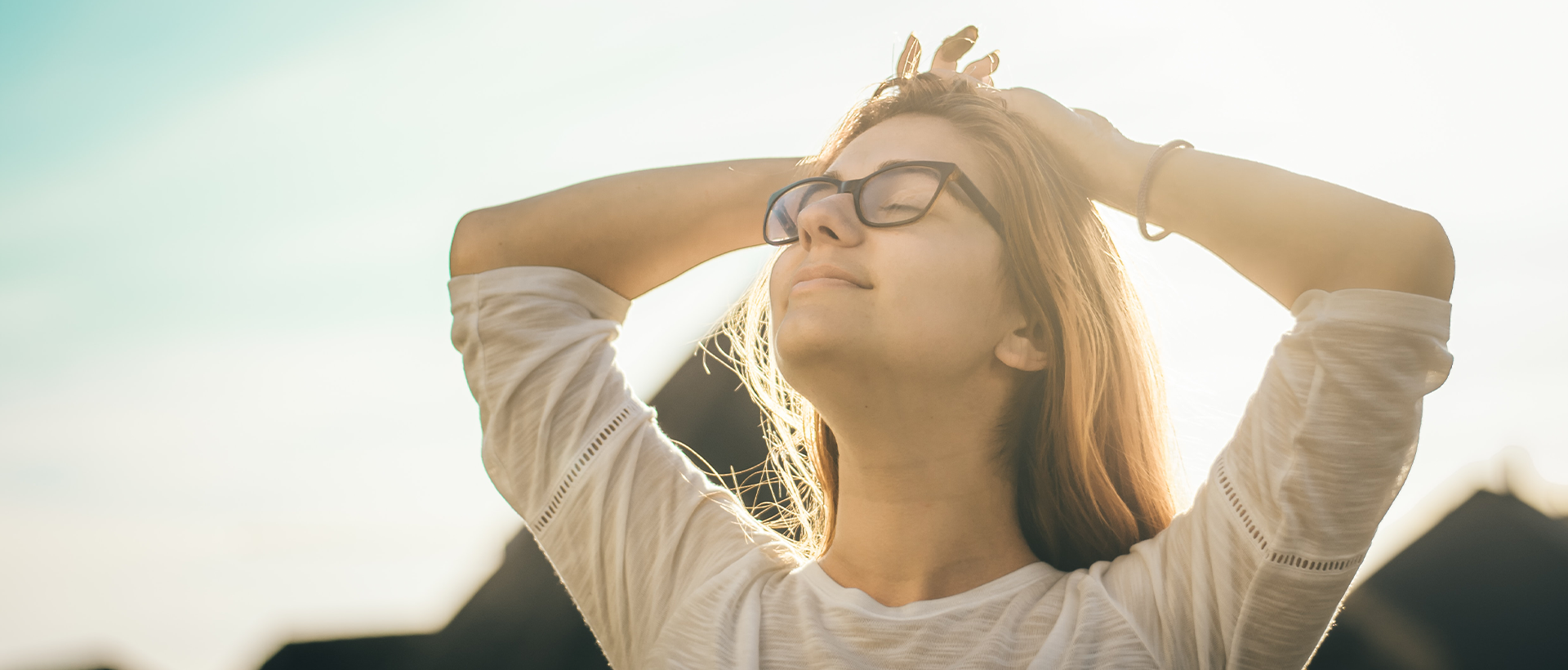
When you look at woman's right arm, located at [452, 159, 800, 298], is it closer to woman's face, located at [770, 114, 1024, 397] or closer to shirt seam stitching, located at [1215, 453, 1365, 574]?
woman's face, located at [770, 114, 1024, 397]

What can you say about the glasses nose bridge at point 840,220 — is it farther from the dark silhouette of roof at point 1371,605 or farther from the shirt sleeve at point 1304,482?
the dark silhouette of roof at point 1371,605

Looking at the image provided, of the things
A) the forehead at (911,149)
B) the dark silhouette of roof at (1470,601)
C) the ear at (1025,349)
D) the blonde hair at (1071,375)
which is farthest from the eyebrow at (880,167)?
the dark silhouette of roof at (1470,601)

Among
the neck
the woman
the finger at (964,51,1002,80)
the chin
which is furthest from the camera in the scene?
the finger at (964,51,1002,80)

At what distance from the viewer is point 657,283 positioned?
7.77 feet

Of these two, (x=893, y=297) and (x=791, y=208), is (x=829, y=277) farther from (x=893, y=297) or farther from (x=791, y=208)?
(x=791, y=208)

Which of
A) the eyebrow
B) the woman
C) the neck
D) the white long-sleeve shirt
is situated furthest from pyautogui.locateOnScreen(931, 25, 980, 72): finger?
the white long-sleeve shirt

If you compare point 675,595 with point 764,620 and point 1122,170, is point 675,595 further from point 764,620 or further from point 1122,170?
point 1122,170

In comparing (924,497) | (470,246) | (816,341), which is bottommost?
(924,497)

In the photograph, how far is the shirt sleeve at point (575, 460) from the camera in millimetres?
2080

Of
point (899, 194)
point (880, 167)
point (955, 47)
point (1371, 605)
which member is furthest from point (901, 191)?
point (1371, 605)

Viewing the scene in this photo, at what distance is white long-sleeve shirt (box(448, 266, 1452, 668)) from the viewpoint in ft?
4.62

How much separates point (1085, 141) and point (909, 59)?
91cm

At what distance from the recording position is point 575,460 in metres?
2.09

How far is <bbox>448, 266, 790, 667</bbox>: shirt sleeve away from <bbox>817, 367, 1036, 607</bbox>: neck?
34 centimetres
